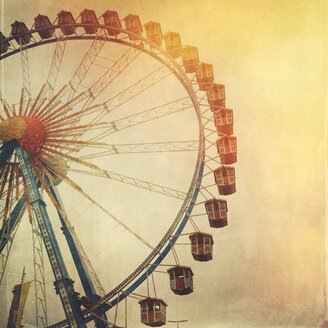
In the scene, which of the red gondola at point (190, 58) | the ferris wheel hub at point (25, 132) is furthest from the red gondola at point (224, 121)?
the ferris wheel hub at point (25, 132)

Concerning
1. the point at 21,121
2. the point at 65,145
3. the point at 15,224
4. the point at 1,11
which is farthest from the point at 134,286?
the point at 1,11

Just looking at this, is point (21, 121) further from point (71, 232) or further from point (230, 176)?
point (230, 176)

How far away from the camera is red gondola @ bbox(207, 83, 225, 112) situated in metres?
15.7

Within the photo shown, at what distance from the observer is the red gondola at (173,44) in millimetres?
16500

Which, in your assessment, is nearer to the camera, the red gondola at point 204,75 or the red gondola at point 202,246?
the red gondola at point 202,246

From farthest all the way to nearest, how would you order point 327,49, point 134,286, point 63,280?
point 134,286, point 63,280, point 327,49

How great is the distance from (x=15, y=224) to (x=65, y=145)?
3272 mm

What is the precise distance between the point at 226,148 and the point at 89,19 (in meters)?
8.59

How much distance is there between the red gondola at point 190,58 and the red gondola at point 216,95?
1338 mm

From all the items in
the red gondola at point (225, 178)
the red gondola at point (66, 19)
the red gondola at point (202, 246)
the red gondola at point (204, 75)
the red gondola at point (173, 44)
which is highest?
the red gondola at point (66, 19)

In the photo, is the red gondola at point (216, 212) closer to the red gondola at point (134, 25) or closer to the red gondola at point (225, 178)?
the red gondola at point (225, 178)

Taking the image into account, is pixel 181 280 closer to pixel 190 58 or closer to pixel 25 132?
pixel 25 132

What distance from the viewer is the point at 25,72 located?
1497cm

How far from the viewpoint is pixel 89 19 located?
16750 millimetres
